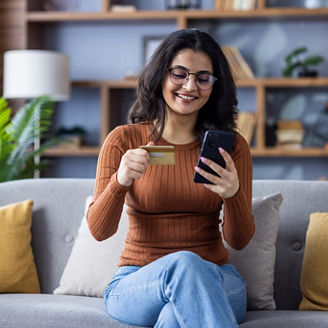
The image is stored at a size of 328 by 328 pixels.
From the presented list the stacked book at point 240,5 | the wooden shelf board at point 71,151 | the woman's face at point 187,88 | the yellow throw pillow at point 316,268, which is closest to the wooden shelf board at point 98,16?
the stacked book at point 240,5

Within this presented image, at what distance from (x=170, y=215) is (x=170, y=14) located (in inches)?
101

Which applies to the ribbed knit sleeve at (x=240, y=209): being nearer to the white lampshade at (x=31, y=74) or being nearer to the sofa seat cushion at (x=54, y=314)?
the sofa seat cushion at (x=54, y=314)

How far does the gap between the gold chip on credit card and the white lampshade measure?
234cm

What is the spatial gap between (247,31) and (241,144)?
2.54 m

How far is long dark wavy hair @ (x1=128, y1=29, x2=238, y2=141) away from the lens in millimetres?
1966

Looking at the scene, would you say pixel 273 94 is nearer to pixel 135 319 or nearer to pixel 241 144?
pixel 241 144

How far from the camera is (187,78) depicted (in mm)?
1924

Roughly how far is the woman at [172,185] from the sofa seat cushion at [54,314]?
0.05 meters

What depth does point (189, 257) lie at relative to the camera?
158 centimetres

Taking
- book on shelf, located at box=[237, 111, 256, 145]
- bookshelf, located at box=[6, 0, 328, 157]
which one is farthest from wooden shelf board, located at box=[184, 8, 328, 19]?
book on shelf, located at box=[237, 111, 256, 145]

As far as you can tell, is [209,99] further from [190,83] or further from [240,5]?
[240,5]

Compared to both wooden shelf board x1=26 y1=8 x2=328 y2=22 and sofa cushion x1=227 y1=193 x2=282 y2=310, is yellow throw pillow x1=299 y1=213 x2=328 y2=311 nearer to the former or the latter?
sofa cushion x1=227 y1=193 x2=282 y2=310

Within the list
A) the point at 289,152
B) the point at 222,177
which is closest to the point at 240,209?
the point at 222,177

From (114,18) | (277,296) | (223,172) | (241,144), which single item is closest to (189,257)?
(223,172)
